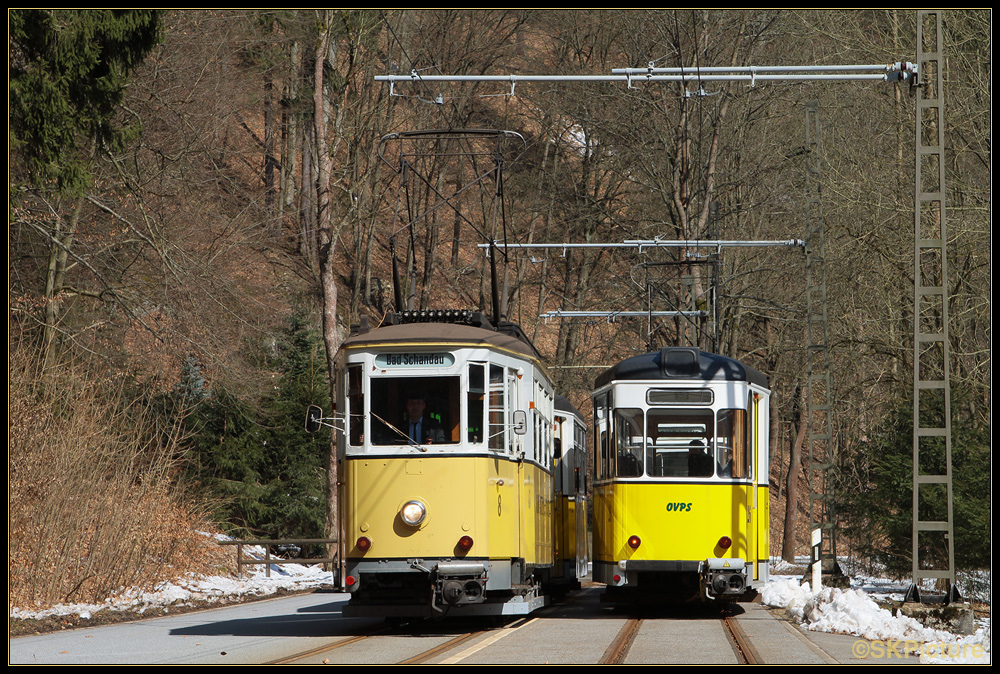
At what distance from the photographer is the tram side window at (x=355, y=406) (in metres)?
13.7

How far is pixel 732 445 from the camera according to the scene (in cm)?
1631

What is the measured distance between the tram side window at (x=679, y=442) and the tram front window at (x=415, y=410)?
366 cm

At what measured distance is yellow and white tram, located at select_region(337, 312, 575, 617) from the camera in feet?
43.7

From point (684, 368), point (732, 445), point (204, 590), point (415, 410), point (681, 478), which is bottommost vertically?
point (204, 590)

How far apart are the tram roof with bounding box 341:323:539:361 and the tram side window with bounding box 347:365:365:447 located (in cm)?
29

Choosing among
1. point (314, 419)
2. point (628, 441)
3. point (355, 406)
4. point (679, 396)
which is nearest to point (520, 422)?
point (355, 406)

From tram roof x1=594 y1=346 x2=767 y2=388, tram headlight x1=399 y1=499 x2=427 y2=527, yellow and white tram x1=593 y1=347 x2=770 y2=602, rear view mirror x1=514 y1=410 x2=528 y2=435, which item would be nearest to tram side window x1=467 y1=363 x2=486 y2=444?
rear view mirror x1=514 y1=410 x2=528 y2=435

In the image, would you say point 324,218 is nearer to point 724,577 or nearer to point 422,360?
point 724,577

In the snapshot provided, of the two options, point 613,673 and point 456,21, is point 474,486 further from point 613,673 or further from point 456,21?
point 456,21

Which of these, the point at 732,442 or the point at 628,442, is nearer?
the point at 732,442

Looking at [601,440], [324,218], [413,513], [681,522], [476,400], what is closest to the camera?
[413,513]

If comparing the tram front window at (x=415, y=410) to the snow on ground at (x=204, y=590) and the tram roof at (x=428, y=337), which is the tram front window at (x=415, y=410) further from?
the snow on ground at (x=204, y=590)

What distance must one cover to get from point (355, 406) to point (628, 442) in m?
4.19

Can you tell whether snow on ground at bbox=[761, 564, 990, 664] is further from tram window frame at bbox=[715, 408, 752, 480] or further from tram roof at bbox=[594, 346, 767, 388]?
tram roof at bbox=[594, 346, 767, 388]
